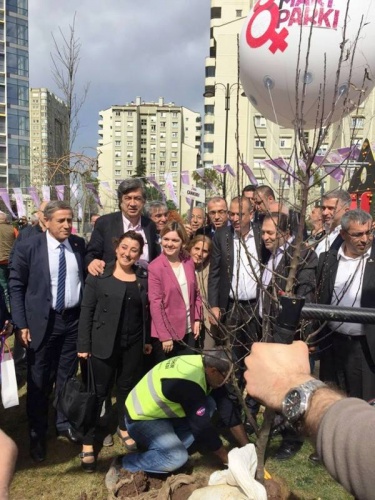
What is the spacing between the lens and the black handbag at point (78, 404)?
326 centimetres

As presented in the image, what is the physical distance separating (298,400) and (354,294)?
2.26m

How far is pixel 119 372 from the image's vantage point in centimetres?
365

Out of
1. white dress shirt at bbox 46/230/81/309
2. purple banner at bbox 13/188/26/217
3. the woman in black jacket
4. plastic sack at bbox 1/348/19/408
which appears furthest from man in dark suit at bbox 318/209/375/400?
purple banner at bbox 13/188/26/217

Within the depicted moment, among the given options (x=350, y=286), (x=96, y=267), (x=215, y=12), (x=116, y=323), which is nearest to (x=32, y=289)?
(x=96, y=267)

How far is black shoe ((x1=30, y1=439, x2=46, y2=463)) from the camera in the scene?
11.4ft

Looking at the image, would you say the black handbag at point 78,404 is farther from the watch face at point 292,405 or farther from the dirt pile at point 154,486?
the watch face at point 292,405

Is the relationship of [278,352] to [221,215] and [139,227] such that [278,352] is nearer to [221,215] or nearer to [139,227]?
[139,227]

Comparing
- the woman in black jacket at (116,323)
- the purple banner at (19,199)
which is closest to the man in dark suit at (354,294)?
the woman in black jacket at (116,323)

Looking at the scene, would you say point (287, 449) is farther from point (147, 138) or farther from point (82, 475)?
point (147, 138)

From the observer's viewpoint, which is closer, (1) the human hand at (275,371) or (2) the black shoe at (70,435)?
(1) the human hand at (275,371)

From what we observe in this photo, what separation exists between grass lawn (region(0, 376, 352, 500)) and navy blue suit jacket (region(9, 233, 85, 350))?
99 cm

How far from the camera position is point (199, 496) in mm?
2197

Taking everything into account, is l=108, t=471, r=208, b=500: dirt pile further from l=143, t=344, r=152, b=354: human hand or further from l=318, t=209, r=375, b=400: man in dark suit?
l=318, t=209, r=375, b=400: man in dark suit

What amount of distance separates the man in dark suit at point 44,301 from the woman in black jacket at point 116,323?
0.75ft
